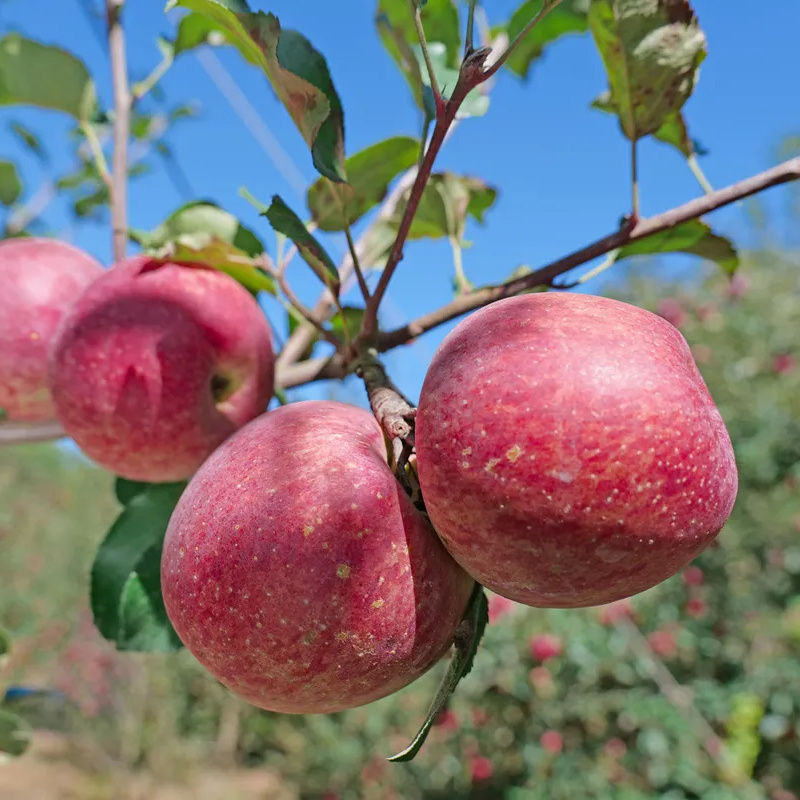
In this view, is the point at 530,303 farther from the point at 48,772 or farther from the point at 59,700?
the point at 48,772

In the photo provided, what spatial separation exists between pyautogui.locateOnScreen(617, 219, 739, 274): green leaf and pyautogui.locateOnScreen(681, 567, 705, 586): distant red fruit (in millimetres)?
2368

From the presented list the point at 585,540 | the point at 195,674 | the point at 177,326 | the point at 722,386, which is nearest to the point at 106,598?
the point at 177,326

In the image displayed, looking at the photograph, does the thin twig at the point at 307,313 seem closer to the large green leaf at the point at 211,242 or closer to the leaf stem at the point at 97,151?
the large green leaf at the point at 211,242

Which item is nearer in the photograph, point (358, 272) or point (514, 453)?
point (514, 453)

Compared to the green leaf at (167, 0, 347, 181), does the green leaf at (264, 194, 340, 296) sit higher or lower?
lower

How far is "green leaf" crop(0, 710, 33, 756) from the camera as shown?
3.22ft

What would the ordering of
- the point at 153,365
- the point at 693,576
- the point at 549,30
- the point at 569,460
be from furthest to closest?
the point at 693,576 < the point at 549,30 < the point at 153,365 < the point at 569,460

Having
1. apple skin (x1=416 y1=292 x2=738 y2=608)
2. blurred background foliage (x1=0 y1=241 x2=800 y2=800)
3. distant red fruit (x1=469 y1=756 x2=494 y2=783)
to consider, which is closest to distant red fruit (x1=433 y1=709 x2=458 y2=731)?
blurred background foliage (x1=0 y1=241 x2=800 y2=800)

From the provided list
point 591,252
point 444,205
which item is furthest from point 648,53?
point 444,205

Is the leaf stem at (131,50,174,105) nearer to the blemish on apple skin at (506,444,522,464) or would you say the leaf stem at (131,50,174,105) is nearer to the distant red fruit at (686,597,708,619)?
the blemish on apple skin at (506,444,522,464)

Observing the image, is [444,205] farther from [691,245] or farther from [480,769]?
[480,769]

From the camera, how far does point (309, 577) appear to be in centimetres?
45

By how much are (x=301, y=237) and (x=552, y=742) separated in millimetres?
2577

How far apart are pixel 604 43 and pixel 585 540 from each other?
45cm
